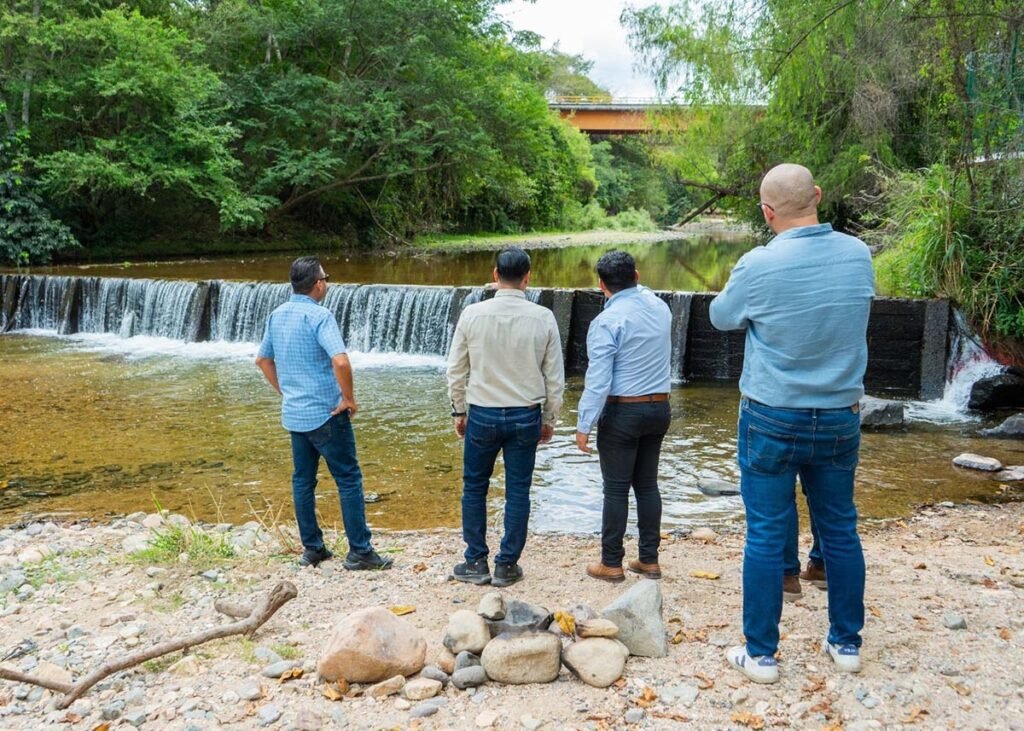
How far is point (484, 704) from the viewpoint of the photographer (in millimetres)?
3178

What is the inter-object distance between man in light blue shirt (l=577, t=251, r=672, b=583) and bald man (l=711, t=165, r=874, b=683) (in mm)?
783

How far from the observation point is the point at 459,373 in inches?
165

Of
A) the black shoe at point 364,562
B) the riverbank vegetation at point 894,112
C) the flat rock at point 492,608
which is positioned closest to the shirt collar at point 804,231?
the flat rock at point 492,608

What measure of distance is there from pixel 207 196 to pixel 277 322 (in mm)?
19013

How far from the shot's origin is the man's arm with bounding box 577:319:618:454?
395 cm

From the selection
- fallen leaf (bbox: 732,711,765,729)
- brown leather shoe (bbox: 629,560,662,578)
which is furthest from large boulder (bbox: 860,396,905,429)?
fallen leaf (bbox: 732,711,765,729)

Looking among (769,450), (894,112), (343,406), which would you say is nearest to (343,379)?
(343,406)

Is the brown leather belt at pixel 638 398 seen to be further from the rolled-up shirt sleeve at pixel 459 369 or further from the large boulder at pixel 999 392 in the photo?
the large boulder at pixel 999 392

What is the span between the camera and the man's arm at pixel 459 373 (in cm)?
413

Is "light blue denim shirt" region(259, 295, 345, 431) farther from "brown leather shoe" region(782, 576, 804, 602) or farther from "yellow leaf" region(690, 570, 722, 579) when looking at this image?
"brown leather shoe" region(782, 576, 804, 602)

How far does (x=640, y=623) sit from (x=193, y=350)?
12.0 meters

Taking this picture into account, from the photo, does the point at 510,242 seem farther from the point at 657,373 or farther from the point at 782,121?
the point at 657,373

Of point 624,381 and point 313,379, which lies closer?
point 624,381

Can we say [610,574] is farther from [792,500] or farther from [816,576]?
[792,500]
